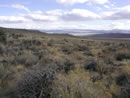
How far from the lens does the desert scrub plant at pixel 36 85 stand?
13.5ft

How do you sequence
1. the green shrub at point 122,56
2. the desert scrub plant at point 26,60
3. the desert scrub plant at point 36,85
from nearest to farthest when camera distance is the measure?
the desert scrub plant at point 36,85, the desert scrub plant at point 26,60, the green shrub at point 122,56

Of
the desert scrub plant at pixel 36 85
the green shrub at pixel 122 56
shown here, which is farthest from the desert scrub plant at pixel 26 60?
the green shrub at pixel 122 56

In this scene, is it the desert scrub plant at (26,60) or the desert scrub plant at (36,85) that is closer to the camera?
the desert scrub plant at (36,85)

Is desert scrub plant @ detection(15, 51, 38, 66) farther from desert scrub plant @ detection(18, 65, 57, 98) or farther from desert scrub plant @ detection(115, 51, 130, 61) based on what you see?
desert scrub plant @ detection(115, 51, 130, 61)

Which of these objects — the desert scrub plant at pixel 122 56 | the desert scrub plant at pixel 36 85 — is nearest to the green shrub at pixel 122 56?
the desert scrub plant at pixel 122 56

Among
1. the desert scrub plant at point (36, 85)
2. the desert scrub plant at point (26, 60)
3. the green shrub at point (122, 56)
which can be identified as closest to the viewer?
the desert scrub plant at point (36, 85)

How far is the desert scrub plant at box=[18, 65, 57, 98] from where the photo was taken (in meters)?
4.11

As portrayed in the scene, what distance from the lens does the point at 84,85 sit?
4.06 metres

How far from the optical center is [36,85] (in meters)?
4.24

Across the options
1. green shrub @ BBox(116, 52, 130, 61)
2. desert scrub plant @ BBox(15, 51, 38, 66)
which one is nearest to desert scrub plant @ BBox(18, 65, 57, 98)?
desert scrub plant @ BBox(15, 51, 38, 66)

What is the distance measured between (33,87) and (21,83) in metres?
0.50

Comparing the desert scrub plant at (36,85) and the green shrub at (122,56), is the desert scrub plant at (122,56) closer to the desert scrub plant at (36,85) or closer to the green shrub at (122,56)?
the green shrub at (122,56)

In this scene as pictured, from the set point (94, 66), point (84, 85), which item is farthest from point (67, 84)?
point (94, 66)

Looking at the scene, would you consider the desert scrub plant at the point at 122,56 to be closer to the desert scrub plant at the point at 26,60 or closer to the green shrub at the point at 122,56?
the green shrub at the point at 122,56
